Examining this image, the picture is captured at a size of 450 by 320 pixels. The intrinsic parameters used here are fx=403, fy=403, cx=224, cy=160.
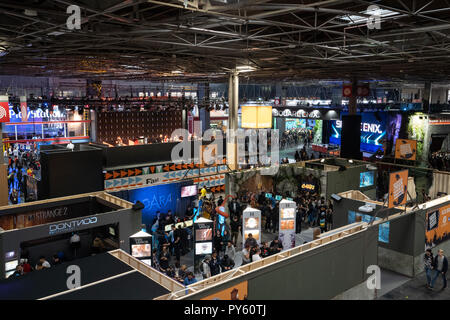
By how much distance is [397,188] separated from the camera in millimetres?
8852

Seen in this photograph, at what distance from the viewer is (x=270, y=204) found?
15562 millimetres

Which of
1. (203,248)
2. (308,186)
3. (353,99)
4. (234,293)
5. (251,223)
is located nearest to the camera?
(234,293)

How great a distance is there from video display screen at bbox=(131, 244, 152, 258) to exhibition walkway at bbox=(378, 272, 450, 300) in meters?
5.51

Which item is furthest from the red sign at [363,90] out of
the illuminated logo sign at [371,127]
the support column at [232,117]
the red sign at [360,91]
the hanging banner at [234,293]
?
the hanging banner at [234,293]

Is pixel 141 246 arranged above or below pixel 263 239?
above

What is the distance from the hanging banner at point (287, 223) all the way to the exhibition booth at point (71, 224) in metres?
4.48

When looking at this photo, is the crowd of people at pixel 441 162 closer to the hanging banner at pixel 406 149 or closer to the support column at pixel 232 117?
the hanging banner at pixel 406 149

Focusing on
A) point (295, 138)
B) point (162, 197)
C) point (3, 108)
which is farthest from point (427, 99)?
point (3, 108)

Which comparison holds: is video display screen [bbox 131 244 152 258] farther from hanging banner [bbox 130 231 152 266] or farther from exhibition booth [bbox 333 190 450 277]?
exhibition booth [bbox 333 190 450 277]

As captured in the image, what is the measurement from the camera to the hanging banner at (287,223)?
41.2ft

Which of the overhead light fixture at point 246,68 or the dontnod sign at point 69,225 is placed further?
the overhead light fixture at point 246,68

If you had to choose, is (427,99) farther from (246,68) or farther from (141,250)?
(141,250)

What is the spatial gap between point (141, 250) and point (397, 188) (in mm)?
5902

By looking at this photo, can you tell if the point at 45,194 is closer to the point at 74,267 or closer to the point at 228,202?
the point at 228,202
